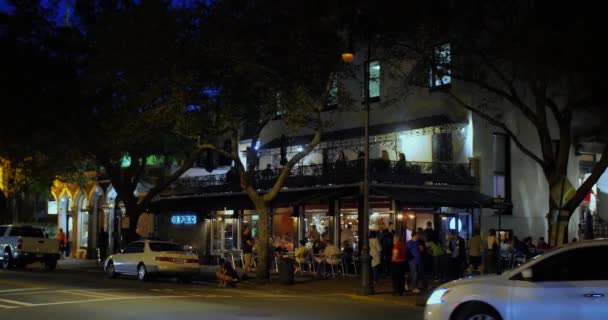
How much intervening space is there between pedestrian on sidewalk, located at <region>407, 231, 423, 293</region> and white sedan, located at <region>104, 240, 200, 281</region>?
851 cm

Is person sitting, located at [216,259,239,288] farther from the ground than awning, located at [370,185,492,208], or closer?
closer

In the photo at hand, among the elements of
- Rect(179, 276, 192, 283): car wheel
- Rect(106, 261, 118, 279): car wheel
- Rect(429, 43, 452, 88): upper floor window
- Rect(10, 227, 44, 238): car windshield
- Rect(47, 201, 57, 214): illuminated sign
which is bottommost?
Rect(179, 276, 192, 283): car wheel

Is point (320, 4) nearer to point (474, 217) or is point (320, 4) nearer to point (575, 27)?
point (575, 27)

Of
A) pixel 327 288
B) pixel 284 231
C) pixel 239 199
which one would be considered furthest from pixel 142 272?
pixel 284 231

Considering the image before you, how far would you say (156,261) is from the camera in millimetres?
24812

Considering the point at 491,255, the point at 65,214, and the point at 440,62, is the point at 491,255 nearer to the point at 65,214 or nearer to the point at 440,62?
the point at 440,62

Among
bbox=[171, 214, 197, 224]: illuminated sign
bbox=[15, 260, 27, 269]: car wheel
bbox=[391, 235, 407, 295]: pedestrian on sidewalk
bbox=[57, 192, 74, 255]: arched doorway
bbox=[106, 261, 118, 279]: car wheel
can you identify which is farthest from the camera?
bbox=[57, 192, 74, 255]: arched doorway

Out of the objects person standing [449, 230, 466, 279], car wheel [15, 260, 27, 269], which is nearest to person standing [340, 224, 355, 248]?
person standing [449, 230, 466, 279]

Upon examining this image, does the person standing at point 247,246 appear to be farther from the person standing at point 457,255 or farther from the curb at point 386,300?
the person standing at point 457,255

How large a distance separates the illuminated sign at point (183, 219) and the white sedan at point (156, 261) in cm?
1042

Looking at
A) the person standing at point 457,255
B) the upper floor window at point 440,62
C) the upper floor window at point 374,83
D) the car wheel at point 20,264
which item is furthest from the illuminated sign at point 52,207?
the upper floor window at point 440,62

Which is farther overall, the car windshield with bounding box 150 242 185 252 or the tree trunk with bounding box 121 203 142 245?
the tree trunk with bounding box 121 203 142 245

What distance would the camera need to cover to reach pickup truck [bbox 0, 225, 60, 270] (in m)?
31.6

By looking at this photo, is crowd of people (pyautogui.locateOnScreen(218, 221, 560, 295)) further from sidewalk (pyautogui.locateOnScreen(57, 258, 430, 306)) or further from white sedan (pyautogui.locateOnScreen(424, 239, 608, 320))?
white sedan (pyautogui.locateOnScreen(424, 239, 608, 320))
